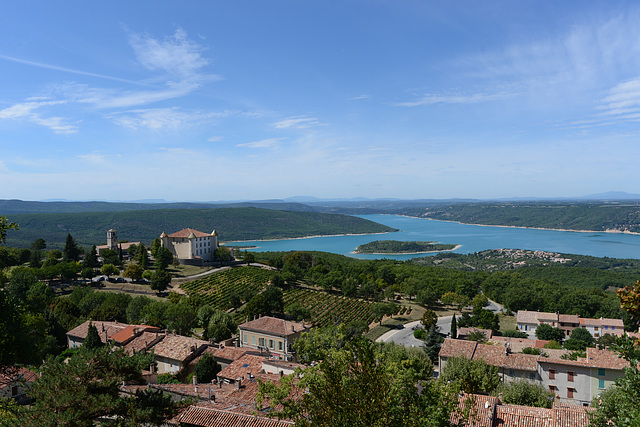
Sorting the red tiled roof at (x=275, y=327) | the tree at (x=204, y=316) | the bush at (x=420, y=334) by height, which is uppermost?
the red tiled roof at (x=275, y=327)

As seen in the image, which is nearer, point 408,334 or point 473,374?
point 473,374

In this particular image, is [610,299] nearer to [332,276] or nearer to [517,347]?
[517,347]

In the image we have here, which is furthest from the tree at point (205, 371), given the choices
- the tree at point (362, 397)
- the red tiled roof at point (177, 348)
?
the tree at point (362, 397)

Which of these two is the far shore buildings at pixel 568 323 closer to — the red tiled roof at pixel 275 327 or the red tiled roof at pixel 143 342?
the red tiled roof at pixel 275 327

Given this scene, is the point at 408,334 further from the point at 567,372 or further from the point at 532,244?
the point at 532,244


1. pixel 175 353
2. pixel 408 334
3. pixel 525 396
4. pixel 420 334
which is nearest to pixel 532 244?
pixel 408 334

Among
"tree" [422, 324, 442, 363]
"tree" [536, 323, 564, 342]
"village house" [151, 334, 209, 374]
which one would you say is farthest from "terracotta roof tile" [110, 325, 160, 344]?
"tree" [536, 323, 564, 342]
